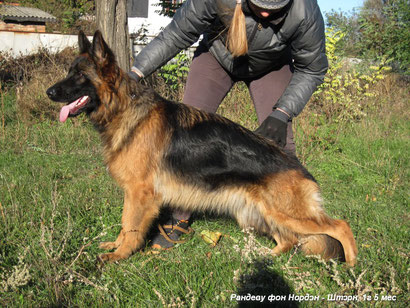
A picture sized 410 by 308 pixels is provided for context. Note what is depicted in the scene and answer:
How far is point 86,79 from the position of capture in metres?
2.79

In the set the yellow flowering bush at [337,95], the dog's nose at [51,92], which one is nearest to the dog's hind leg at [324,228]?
the dog's nose at [51,92]

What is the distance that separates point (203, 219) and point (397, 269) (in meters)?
2.02

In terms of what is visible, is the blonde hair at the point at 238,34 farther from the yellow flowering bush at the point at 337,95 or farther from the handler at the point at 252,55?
the yellow flowering bush at the point at 337,95

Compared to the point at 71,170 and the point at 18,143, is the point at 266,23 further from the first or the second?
the point at 18,143

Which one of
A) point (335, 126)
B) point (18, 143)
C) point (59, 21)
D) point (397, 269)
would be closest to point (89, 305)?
point (397, 269)

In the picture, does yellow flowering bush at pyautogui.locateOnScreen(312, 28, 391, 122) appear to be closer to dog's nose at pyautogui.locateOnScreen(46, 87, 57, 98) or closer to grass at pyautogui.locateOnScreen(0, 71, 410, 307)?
grass at pyautogui.locateOnScreen(0, 71, 410, 307)

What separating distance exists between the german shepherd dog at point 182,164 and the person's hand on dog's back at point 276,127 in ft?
0.37

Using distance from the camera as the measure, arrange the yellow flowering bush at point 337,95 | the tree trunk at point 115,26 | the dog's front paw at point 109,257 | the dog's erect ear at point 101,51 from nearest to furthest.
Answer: the dog's erect ear at point 101,51 < the dog's front paw at point 109,257 < the tree trunk at point 115,26 < the yellow flowering bush at point 337,95

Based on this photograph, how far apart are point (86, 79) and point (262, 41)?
161 centimetres

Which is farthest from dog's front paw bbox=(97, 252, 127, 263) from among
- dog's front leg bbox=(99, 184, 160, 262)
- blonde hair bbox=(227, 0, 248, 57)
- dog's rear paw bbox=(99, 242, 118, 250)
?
blonde hair bbox=(227, 0, 248, 57)

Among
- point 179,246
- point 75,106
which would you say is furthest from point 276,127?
point 75,106

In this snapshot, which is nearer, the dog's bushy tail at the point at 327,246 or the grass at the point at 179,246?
the grass at the point at 179,246

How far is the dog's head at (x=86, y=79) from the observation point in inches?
109

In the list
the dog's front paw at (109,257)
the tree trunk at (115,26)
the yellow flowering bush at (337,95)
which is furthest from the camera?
the yellow flowering bush at (337,95)
